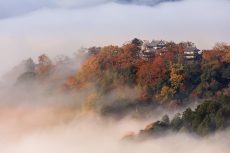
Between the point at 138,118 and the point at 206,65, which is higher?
the point at 206,65

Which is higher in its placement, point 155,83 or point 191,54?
point 191,54

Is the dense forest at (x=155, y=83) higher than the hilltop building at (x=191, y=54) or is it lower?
lower

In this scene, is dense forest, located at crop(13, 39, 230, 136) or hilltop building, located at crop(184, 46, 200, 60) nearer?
dense forest, located at crop(13, 39, 230, 136)

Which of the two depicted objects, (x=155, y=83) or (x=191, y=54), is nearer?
(x=155, y=83)

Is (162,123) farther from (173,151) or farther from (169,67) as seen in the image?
(169,67)

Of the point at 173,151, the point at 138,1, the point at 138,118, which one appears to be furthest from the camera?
the point at 138,1

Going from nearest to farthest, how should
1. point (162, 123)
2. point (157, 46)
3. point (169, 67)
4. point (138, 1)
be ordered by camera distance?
1. point (162, 123)
2. point (169, 67)
3. point (157, 46)
4. point (138, 1)

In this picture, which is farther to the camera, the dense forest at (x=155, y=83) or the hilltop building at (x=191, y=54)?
the hilltop building at (x=191, y=54)

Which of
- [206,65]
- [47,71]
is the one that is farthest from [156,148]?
[47,71]
